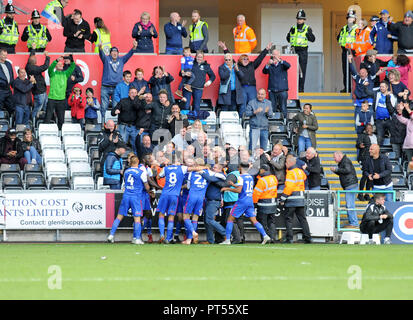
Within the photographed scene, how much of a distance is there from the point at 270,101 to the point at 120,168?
16.8ft

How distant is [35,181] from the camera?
2264 cm

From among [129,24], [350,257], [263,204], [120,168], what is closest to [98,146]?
[120,168]

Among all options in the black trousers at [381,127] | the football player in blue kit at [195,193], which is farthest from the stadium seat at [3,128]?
the black trousers at [381,127]

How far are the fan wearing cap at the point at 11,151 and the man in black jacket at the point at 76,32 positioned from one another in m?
4.46

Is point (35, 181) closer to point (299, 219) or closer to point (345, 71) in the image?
point (299, 219)

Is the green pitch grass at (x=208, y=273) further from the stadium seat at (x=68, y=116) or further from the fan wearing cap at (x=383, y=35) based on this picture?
the fan wearing cap at (x=383, y=35)

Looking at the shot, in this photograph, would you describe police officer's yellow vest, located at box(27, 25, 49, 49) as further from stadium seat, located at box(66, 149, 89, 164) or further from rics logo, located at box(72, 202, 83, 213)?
rics logo, located at box(72, 202, 83, 213)

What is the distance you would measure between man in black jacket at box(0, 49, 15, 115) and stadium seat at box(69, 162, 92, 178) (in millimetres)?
2857

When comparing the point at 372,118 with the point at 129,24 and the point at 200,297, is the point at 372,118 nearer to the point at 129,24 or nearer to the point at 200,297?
the point at 129,24

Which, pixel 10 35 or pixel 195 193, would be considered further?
pixel 10 35

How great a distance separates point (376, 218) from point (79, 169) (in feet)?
24.1

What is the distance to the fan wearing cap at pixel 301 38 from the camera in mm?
27281

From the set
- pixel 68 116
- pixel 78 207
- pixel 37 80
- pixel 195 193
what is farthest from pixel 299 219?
pixel 37 80

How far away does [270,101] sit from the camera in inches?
999
